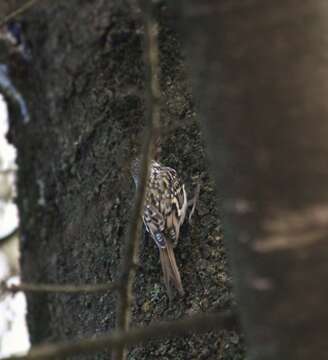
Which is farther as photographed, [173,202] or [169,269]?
[173,202]

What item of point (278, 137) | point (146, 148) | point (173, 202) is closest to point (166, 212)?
point (173, 202)

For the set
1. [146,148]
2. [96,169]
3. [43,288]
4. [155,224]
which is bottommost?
[155,224]

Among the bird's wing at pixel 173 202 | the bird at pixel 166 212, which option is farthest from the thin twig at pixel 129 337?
the bird's wing at pixel 173 202

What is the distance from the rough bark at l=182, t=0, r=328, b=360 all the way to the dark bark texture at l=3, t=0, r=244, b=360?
133 centimetres

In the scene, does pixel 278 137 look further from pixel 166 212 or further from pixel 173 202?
pixel 166 212

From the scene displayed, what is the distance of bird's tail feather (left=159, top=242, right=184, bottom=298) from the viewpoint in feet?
8.16

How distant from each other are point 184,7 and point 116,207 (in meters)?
2.09

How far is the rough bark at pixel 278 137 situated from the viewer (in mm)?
838

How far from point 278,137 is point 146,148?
0.41 meters

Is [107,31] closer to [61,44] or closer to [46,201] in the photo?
[61,44]

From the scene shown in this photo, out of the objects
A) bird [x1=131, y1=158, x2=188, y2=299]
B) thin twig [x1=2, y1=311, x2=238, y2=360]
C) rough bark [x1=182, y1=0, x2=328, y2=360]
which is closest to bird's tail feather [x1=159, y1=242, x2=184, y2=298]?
bird [x1=131, y1=158, x2=188, y2=299]

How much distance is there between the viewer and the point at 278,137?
843mm

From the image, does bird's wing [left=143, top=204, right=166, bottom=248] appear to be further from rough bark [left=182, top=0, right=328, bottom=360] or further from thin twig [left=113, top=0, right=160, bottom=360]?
rough bark [left=182, top=0, right=328, bottom=360]

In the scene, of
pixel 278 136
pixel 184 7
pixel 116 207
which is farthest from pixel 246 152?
pixel 116 207
